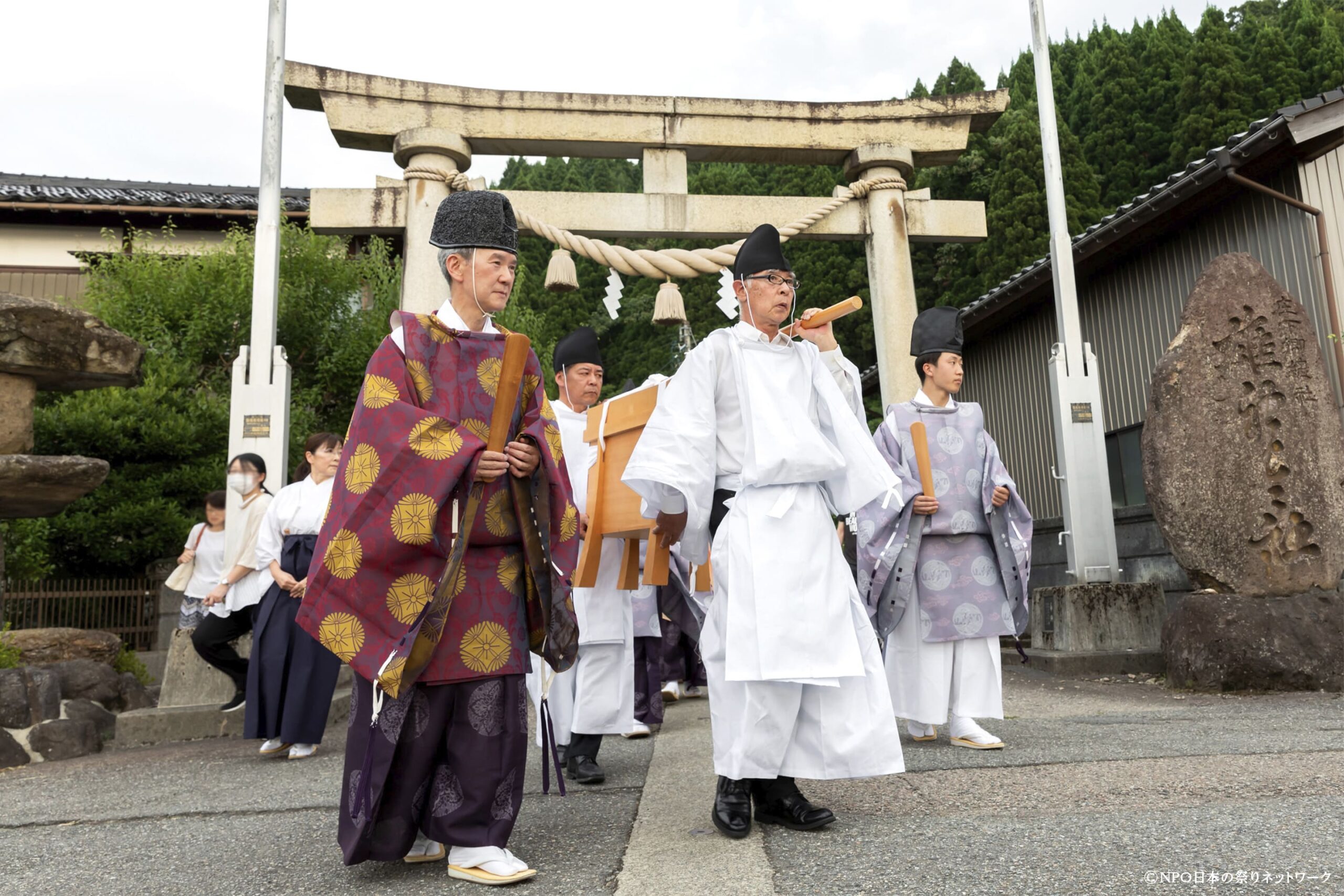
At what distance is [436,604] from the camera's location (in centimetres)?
285

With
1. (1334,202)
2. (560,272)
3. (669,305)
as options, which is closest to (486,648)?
(669,305)

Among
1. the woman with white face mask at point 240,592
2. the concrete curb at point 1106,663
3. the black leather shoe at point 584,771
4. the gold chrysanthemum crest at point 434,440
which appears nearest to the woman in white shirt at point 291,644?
the woman with white face mask at point 240,592

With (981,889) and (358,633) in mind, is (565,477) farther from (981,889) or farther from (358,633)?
(981,889)

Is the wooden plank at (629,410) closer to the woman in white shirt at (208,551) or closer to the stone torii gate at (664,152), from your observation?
the woman in white shirt at (208,551)

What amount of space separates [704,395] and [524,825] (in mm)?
1617

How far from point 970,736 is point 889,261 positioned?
22.3 feet

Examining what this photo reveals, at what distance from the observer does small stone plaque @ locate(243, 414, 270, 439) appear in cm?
783

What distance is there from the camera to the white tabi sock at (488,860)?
8.83 ft

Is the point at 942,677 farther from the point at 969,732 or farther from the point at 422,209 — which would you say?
the point at 422,209

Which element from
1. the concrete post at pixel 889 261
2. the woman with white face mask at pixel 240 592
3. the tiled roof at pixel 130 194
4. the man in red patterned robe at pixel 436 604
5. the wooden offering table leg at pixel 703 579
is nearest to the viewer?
the man in red patterned robe at pixel 436 604

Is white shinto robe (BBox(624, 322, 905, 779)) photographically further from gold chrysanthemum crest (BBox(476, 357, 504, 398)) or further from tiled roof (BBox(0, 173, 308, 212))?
tiled roof (BBox(0, 173, 308, 212))

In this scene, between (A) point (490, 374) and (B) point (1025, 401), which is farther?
(B) point (1025, 401)

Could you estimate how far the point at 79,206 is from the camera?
16578mm

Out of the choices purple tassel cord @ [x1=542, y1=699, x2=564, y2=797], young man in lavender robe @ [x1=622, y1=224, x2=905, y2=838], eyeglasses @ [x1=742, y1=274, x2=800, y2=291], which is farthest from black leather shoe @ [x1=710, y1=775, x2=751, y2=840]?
eyeglasses @ [x1=742, y1=274, x2=800, y2=291]
